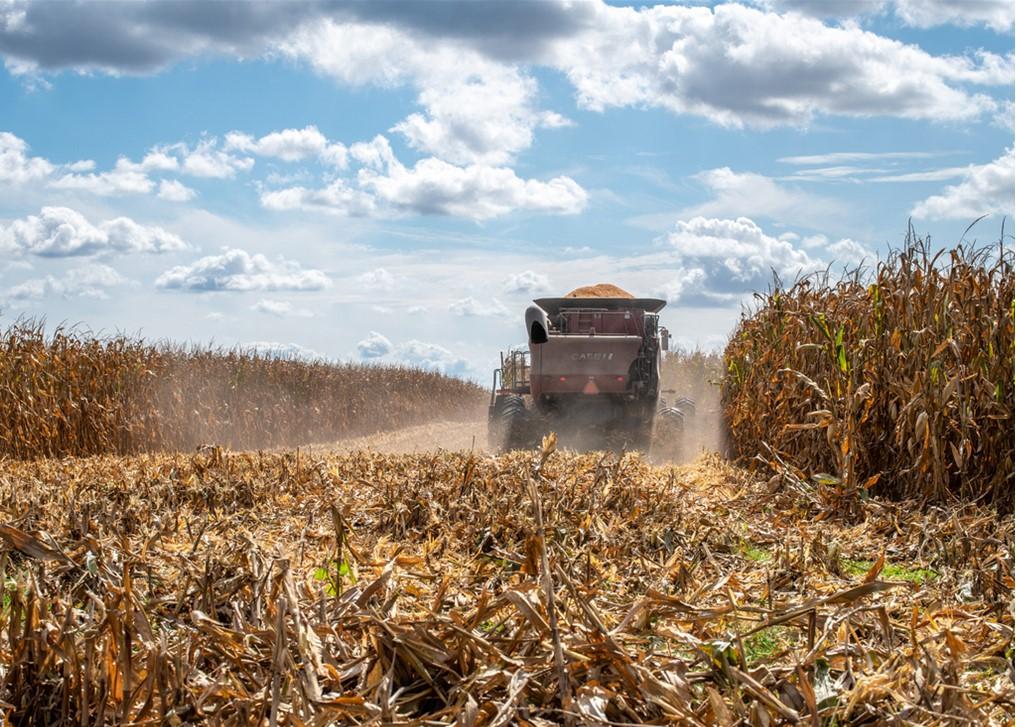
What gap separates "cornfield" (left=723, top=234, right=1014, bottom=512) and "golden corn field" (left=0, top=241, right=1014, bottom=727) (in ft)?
0.07

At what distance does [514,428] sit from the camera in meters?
13.5

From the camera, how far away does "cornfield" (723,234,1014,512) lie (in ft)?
22.1

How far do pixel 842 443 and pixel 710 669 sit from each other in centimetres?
452

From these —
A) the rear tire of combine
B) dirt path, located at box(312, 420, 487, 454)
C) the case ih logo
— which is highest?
the case ih logo

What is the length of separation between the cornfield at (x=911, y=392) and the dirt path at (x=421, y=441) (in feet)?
28.0

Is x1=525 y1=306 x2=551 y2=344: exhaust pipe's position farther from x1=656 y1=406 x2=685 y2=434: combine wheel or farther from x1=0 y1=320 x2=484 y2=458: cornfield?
x1=0 y1=320 x2=484 y2=458: cornfield

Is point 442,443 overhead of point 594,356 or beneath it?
beneath

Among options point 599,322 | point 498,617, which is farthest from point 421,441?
point 498,617

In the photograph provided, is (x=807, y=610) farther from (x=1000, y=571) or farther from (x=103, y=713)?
(x=1000, y=571)

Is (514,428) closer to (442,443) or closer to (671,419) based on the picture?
(671,419)

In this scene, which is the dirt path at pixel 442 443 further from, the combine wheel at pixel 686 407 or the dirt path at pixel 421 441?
the combine wheel at pixel 686 407

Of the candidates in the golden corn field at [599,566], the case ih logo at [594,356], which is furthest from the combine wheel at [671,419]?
the golden corn field at [599,566]

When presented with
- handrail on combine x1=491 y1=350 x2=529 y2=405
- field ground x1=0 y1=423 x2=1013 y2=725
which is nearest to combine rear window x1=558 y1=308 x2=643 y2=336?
handrail on combine x1=491 y1=350 x2=529 y2=405

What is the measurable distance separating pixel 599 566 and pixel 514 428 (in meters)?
9.03
